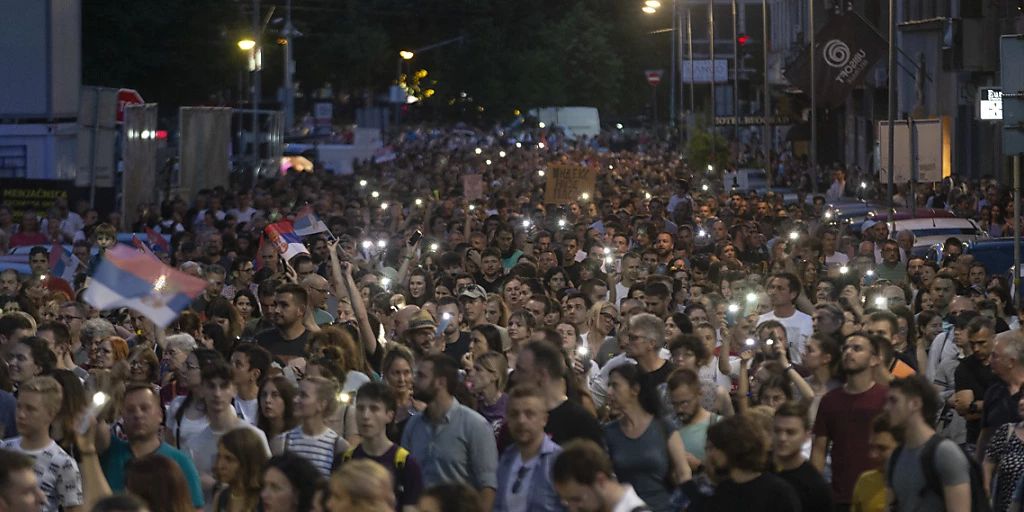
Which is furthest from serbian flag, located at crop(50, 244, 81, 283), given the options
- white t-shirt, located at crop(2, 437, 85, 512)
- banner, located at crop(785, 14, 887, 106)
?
banner, located at crop(785, 14, 887, 106)

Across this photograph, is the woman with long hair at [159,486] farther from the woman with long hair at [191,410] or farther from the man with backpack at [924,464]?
the man with backpack at [924,464]

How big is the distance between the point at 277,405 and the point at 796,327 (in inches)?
205

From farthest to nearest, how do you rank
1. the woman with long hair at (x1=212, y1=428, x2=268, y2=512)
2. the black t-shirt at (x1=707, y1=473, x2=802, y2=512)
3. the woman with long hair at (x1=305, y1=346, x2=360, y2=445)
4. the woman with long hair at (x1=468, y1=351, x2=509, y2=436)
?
the woman with long hair at (x1=468, y1=351, x2=509, y2=436)
the woman with long hair at (x1=305, y1=346, x2=360, y2=445)
the woman with long hair at (x1=212, y1=428, x2=268, y2=512)
the black t-shirt at (x1=707, y1=473, x2=802, y2=512)

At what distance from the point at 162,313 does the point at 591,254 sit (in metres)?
10.3

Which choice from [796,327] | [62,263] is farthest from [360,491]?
[62,263]

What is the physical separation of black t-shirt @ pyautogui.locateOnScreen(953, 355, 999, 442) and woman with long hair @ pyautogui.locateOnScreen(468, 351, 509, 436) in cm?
281

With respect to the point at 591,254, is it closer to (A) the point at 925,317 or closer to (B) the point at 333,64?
(A) the point at 925,317

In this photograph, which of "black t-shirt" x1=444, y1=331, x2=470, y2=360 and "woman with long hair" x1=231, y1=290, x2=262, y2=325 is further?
"woman with long hair" x1=231, y1=290, x2=262, y2=325

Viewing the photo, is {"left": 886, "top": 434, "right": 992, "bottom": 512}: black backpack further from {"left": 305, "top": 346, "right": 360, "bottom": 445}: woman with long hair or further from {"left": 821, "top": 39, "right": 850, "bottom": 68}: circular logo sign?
{"left": 821, "top": 39, "right": 850, "bottom": 68}: circular logo sign

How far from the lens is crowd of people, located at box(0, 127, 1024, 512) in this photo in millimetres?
8047

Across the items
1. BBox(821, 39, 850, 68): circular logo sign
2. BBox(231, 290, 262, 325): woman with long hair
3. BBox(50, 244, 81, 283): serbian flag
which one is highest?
BBox(821, 39, 850, 68): circular logo sign

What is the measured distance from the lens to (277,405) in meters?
9.73

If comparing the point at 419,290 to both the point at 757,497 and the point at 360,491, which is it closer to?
the point at 757,497

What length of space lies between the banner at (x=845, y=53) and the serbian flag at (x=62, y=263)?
2056cm
